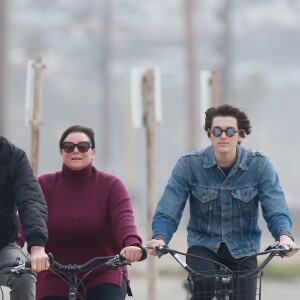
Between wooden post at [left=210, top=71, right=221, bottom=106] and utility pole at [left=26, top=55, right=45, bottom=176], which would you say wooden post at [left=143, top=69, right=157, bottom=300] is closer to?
wooden post at [left=210, top=71, right=221, bottom=106]

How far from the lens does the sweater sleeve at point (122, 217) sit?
8242mm

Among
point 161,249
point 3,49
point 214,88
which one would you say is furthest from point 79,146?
point 3,49

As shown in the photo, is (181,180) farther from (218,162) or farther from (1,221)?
(1,221)

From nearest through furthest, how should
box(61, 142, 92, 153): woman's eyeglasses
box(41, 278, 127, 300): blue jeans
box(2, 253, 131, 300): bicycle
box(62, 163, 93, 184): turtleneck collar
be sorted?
box(2, 253, 131, 300): bicycle → box(41, 278, 127, 300): blue jeans → box(61, 142, 92, 153): woman's eyeglasses → box(62, 163, 93, 184): turtleneck collar

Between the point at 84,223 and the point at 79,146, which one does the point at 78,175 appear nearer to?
the point at 79,146

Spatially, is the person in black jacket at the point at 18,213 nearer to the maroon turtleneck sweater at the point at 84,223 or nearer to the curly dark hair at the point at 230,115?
the maroon turtleneck sweater at the point at 84,223

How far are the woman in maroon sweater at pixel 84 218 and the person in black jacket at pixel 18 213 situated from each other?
0.97 ft

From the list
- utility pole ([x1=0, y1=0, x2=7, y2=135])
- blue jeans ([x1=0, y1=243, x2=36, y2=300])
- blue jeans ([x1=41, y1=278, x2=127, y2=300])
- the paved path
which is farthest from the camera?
utility pole ([x1=0, y1=0, x2=7, y2=135])

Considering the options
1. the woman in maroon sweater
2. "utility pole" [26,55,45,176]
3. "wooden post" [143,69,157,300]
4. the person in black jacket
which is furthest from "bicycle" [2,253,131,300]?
"wooden post" [143,69,157,300]

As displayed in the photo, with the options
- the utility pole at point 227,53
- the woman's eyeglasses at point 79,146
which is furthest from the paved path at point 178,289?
the utility pole at point 227,53

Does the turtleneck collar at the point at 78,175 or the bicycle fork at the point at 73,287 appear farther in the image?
the turtleneck collar at the point at 78,175

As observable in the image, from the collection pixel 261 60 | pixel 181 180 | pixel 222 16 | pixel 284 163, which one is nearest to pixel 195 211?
pixel 181 180

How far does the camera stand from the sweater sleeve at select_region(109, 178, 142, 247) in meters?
8.24

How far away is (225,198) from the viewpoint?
26.6ft
